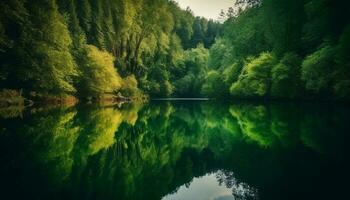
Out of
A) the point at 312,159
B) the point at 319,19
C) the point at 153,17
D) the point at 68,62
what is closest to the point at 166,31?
the point at 153,17

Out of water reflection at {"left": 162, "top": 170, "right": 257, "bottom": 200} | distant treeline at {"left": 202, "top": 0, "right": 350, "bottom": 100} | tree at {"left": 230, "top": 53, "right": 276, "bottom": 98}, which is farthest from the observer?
tree at {"left": 230, "top": 53, "right": 276, "bottom": 98}

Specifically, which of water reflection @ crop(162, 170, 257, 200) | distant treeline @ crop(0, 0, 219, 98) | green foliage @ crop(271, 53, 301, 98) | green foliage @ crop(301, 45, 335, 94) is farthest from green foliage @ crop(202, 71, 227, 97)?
water reflection @ crop(162, 170, 257, 200)

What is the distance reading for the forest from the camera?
22938 millimetres

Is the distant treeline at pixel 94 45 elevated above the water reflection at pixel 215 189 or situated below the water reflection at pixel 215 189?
above

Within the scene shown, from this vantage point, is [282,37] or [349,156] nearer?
[349,156]

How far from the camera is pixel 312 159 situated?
5.48 m

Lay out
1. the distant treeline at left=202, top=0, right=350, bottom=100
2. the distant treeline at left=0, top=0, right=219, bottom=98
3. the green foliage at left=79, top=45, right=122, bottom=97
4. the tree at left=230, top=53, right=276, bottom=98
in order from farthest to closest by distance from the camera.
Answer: the green foliage at left=79, top=45, right=122, bottom=97 → the tree at left=230, top=53, right=276, bottom=98 → the distant treeline at left=0, top=0, right=219, bottom=98 → the distant treeline at left=202, top=0, right=350, bottom=100

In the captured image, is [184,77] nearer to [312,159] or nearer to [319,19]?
[319,19]

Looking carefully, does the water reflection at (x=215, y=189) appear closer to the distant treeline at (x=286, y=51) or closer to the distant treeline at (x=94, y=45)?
the distant treeline at (x=286, y=51)

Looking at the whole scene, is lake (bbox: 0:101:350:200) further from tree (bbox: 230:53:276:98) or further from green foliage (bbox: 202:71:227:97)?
green foliage (bbox: 202:71:227:97)

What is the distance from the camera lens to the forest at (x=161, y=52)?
75.3ft

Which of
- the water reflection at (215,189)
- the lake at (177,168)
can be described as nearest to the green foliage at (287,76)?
the lake at (177,168)

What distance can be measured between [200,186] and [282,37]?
2999cm

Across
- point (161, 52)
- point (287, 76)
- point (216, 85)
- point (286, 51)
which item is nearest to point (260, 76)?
point (286, 51)
